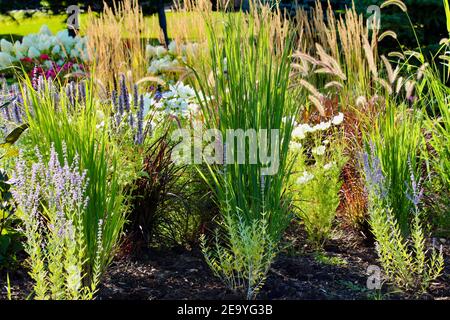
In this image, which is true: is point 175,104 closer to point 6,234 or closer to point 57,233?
point 6,234

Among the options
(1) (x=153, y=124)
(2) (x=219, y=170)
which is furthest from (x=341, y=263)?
(1) (x=153, y=124)

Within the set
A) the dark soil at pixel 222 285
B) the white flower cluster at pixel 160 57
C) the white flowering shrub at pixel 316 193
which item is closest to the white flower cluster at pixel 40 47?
the white flower cluster at pixel 160 57

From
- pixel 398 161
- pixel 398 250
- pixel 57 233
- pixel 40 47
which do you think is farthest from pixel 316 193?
pixel 40 47

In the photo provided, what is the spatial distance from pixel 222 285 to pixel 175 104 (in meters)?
1.57

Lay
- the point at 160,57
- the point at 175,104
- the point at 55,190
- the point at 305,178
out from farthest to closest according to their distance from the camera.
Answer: the point at 160,57 → the point at 175,104 → the point at 305,178 → the point at 55,190

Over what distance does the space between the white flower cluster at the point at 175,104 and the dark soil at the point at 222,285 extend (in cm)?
107

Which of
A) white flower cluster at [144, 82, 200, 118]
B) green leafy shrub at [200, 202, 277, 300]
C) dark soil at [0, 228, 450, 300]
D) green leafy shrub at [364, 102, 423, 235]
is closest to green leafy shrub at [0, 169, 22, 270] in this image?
dark soil at [0, 228, 450, 300]

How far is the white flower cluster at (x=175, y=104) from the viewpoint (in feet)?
15.1

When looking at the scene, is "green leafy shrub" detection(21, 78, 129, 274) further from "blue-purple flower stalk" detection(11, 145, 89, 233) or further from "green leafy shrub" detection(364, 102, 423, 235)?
"green leafy shrub" detection(364, 102, 423, 235)

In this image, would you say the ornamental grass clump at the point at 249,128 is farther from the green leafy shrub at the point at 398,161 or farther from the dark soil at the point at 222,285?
the green leafy shrub at the point at 398,161

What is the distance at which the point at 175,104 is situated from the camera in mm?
4621

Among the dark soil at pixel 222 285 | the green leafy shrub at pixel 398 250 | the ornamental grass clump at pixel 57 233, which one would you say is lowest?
the dark soil at pixel 222 285

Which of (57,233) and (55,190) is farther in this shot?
(55,190)

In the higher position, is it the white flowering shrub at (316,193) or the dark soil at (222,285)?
the white flowering shrub at (316,193)
